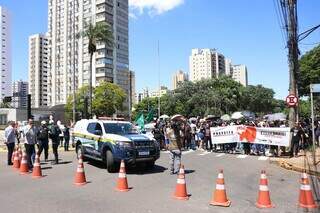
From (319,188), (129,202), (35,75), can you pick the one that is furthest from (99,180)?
(35,75)

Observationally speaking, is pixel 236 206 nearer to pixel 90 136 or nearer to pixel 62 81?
pixel 90 136

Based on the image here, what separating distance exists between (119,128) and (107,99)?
68.8 metres

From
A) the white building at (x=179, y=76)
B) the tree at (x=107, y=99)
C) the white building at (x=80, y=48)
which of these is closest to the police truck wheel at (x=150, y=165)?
the tree at (x=107, y=99)

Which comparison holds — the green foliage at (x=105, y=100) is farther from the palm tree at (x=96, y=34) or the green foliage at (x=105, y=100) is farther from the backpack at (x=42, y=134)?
the backpack at (x=42, y=134)

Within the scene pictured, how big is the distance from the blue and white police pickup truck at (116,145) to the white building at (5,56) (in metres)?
104

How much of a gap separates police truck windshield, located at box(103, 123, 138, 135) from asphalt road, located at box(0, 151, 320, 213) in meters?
1.48

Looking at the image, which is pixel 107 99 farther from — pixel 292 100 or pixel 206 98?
pixel 292 100

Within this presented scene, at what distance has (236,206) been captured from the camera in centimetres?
938

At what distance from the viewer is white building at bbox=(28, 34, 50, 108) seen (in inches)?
5814

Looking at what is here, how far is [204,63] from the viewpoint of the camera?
138 meters

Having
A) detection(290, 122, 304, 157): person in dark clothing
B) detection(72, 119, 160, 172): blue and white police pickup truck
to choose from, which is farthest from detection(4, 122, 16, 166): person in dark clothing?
detection(290, 122, 304, 157): person in dark clothing

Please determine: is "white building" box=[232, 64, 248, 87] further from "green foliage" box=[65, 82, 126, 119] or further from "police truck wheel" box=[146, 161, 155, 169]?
"police truck wheel" box=[146, 161, 155, 169]

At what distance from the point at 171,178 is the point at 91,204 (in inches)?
176

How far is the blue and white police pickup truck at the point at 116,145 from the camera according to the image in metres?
14.8
